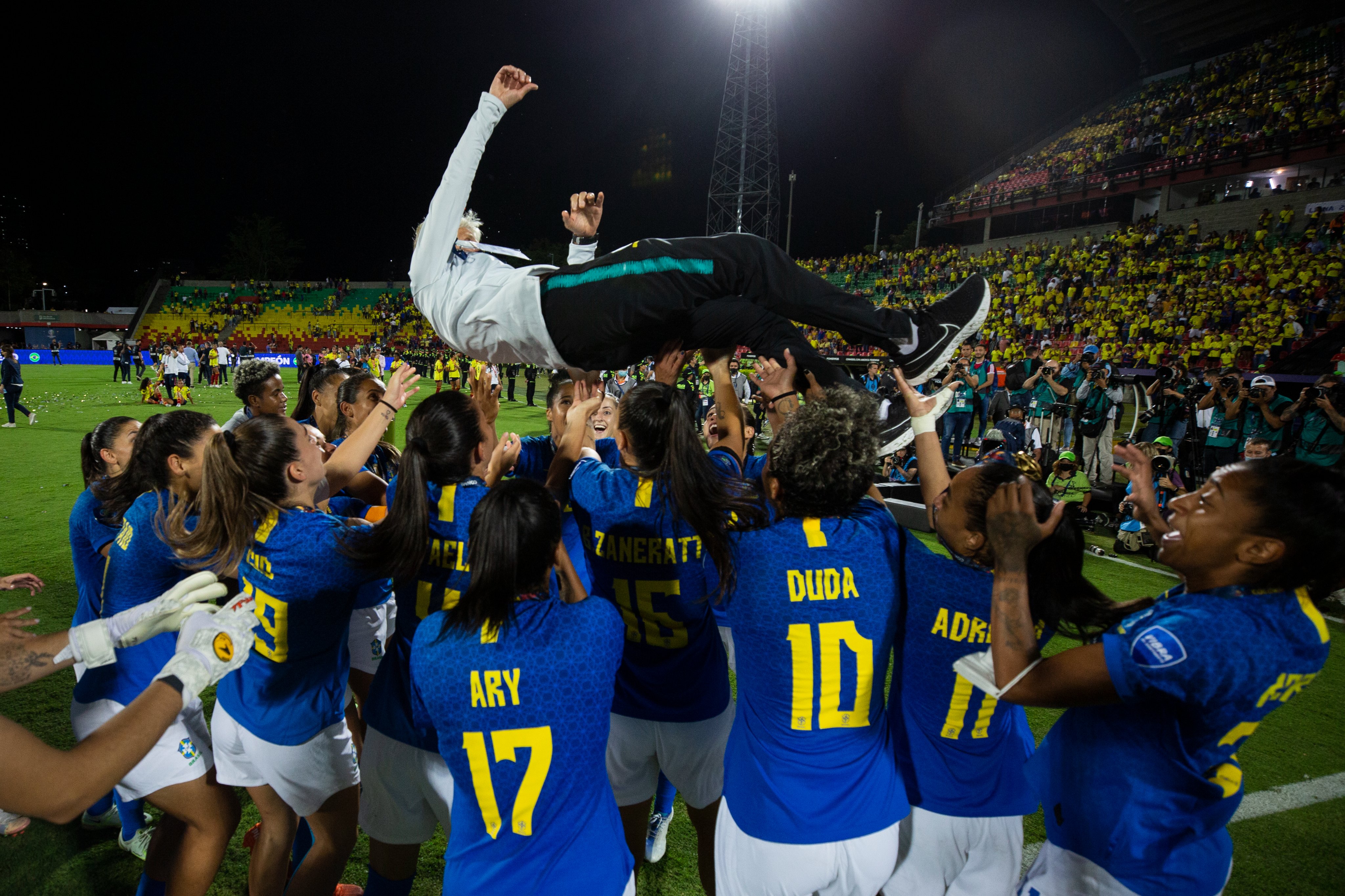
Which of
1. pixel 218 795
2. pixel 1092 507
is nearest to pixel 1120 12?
pixel 1092 507

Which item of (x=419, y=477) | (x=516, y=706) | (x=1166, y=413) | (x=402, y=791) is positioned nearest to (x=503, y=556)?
(x=516, y=706)

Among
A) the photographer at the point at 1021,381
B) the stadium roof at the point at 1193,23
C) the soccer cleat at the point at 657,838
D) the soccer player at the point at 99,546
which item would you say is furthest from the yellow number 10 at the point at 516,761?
the stadium roof at the point at 1193,23

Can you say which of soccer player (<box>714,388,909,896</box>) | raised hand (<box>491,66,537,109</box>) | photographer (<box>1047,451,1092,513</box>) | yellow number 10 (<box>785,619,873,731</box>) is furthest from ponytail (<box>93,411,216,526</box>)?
photographer (<box>1047,451,1092,513</box>)

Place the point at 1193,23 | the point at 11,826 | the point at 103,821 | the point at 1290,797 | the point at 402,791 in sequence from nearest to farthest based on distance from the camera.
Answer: the point at 402,791 < the point at 11,826 < the point at 103,821 < the point at 1290,797 < the point at 1193,23

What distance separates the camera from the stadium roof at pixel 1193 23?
106ft

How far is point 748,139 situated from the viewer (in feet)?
116

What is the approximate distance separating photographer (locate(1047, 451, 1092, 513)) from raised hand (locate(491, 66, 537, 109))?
7081 millimetres

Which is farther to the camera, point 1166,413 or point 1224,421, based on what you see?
point 1166,413

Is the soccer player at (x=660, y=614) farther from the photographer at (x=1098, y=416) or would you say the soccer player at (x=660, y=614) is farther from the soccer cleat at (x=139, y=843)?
the photographer at (x=1098, y=416)

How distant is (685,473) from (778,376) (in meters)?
0.98

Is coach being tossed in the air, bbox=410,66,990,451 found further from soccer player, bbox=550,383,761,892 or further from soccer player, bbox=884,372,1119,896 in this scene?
soccer player, bbox=884,372,1119,896

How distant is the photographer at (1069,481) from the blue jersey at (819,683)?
6.86 m

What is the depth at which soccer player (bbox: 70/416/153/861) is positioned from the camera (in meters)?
2.79

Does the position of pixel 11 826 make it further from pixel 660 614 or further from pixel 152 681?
pixel 660 614
